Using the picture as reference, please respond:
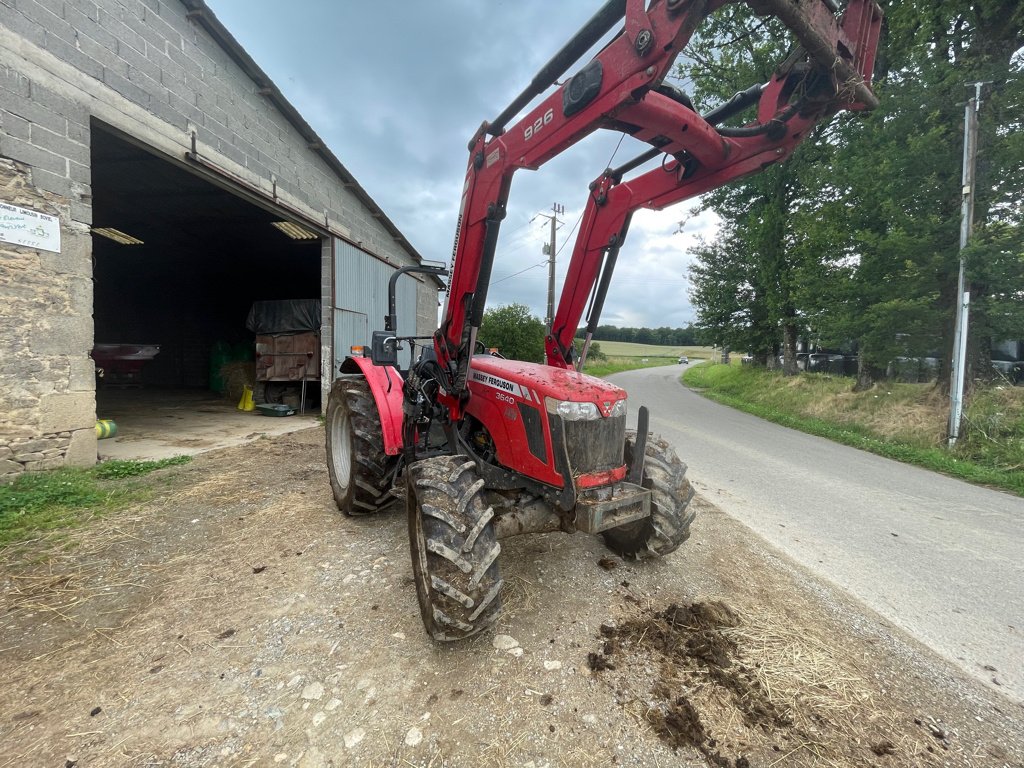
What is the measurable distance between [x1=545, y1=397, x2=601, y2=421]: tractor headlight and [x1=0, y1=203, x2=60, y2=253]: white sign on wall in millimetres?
5067

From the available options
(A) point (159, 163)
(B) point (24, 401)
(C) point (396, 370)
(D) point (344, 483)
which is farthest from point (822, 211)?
(B) point (24, 401)

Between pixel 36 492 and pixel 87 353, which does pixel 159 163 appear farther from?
pixel 36 492

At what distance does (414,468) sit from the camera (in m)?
2.38

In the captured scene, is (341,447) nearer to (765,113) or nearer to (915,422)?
(765,113)

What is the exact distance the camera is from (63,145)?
14.1ft

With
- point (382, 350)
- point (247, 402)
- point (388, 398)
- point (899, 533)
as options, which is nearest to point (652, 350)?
point (247, 402)

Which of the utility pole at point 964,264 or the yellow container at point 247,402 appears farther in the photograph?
the yellow container at point 247,402

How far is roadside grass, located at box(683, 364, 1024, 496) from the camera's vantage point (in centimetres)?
605

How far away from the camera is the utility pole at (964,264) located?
6840mm

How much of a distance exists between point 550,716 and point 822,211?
11.5m

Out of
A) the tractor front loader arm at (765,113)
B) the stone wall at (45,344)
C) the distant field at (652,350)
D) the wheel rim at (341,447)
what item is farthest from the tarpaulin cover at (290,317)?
the distant field at (652,350)

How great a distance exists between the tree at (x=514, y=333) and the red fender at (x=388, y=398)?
44.8ft

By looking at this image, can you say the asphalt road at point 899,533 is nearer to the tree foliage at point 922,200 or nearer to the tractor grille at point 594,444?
the tractor grille at point 594,444

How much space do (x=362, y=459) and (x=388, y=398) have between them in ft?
1.71
